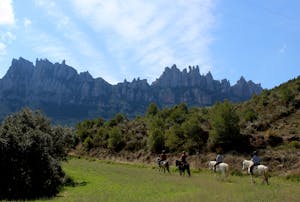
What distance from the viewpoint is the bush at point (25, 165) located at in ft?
80.3

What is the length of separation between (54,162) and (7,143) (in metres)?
3.56

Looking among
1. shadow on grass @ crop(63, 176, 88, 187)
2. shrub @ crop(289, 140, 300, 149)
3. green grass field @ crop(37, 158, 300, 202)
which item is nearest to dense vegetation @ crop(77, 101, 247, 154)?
shrub @ crop(289, 140, 300, 149)

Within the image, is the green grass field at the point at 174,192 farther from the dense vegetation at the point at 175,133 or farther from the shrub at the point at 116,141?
the shrub at the point at 116,141

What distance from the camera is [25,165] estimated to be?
25344 millimetres

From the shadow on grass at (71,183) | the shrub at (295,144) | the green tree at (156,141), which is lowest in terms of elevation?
the shadow on grass at (71,183)

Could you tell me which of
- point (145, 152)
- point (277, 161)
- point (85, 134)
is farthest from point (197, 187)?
point (85, 134)

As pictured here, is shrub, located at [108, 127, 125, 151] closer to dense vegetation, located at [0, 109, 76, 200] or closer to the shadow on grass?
the shadow on grass

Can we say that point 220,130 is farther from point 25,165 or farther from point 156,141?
point 25,165

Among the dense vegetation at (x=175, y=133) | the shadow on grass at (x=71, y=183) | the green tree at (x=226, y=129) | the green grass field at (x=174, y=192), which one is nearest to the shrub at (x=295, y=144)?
the dense vegetation at (x=175, y=133)

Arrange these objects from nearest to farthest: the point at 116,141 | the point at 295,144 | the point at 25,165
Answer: the point at 25,165 → the point at 295,144 → the point at 116,141

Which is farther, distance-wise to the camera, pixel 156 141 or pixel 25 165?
pixel 156 141

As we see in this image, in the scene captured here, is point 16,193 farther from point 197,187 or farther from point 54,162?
point 197,187

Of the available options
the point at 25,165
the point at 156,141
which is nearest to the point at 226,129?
the point at 156,141

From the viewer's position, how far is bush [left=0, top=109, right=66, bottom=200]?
24.5m
